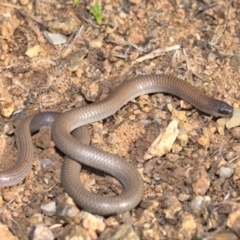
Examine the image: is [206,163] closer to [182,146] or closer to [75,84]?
[182,146]

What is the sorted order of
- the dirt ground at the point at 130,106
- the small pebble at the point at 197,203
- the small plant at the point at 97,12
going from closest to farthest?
1. the dirt ground at the point at 130,106
2. the small pebble at the point at 197,203
3. the small plant at the point at 97,12

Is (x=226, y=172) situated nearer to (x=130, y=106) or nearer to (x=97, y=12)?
(x=130, y=106)

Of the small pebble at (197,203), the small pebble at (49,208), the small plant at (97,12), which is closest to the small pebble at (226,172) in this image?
the small pebble at (197,203)

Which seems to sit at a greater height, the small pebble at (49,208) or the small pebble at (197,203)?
the small pebble at (197,203)

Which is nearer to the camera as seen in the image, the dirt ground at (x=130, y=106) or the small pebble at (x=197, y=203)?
the dirt ground at (x=130, y=106)

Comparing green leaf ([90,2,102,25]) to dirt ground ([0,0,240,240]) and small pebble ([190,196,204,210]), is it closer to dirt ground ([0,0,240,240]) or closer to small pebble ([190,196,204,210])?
dirt ground ([0,0,240,240])

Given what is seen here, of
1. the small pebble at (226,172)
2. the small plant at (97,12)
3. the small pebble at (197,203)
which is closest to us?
the small pebble at (197,203)

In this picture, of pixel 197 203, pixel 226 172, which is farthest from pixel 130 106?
pixel 197 203

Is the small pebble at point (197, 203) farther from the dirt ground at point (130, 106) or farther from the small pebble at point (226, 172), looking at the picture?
the small pebble at point (226, 172)

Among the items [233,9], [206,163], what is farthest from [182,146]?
[233,9]
